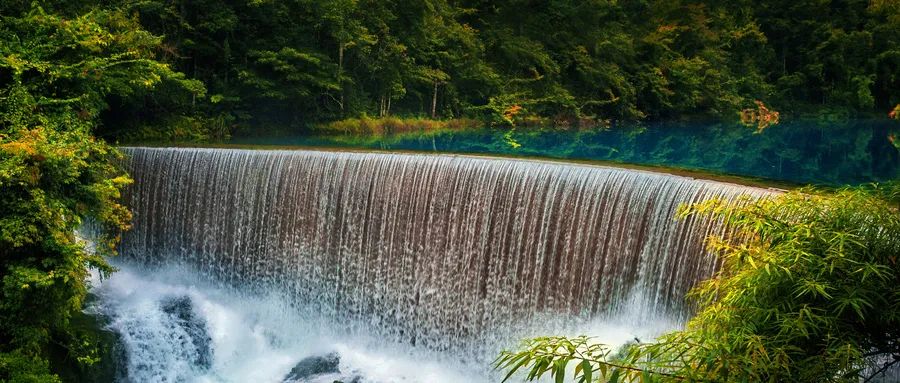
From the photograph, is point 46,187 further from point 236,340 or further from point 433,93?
point 433,93

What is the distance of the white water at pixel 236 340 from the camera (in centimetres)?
971

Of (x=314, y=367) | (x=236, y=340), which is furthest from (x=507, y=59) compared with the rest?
(x=314, y=367)

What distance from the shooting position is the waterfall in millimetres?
8273

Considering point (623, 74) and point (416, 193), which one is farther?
point (623, 74)

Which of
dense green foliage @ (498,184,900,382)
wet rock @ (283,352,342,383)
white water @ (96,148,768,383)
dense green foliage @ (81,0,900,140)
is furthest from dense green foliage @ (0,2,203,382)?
dense green foliage @ (498,184,900,382)

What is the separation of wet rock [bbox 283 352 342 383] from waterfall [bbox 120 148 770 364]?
2.15 feet

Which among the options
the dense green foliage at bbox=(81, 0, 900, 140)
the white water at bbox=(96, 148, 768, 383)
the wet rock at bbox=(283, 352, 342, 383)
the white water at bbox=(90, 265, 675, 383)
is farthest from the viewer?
the dense green foliage at bbox=(81, 0, 900, 140)

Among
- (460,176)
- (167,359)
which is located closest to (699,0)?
(460,176)

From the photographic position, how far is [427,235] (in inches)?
400

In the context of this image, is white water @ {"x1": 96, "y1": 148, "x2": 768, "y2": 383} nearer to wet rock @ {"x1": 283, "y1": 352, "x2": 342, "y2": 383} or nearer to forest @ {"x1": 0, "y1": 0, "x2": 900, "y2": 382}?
wet rock @ {"x1": 283, "y1": 352, "x2": 342, "y2": 383}

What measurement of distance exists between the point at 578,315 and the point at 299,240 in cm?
477

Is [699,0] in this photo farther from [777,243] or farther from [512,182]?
[777,243]

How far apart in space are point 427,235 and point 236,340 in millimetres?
3451

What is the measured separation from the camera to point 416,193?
34.0ft
